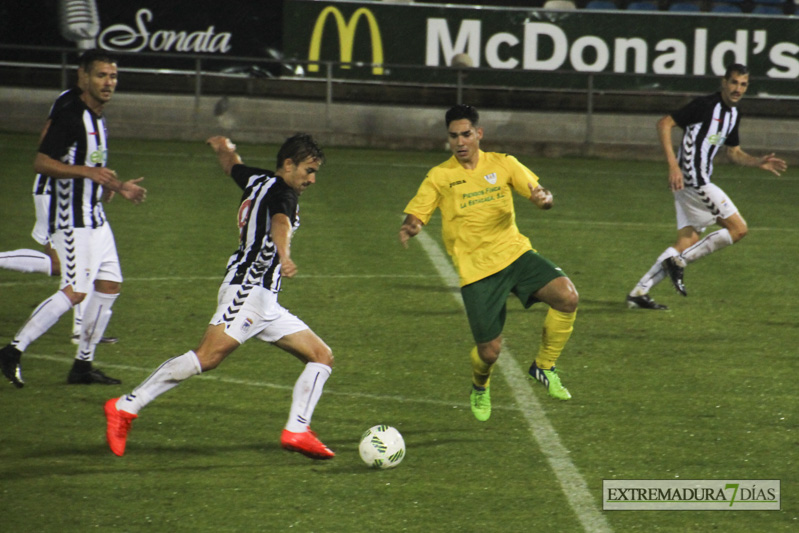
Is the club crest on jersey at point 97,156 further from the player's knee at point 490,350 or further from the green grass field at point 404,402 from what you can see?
the player's knee at point 490,350

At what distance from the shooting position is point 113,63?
7.04m

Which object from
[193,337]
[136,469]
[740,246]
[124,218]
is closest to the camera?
[136,469]

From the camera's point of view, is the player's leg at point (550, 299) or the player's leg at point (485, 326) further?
the player's leg at point (550, 299)

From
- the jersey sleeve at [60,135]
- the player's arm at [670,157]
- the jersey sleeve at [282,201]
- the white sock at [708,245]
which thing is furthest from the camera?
the white sock at [708,245]

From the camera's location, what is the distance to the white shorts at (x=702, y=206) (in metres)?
9.98

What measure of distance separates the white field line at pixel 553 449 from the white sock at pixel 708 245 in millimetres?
2521

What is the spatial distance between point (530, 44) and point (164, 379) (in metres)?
18.8

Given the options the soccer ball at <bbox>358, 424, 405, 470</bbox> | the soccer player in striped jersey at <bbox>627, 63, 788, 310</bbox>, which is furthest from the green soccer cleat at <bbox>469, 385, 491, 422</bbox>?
the soccer player in striped jersey at <bbox>627, 63, 788, 310</bbox>

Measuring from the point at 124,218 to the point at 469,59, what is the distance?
450 inches

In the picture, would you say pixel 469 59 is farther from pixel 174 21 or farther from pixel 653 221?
pixel 653 221

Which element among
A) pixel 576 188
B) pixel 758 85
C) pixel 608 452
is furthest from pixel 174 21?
pixel 608 452

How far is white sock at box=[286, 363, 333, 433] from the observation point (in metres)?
5.90

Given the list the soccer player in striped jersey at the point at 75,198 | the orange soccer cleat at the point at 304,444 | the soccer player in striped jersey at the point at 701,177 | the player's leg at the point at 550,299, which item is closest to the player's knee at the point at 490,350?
the player's leg at the point at 550,299

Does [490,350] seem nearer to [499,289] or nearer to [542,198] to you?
[499,289]
